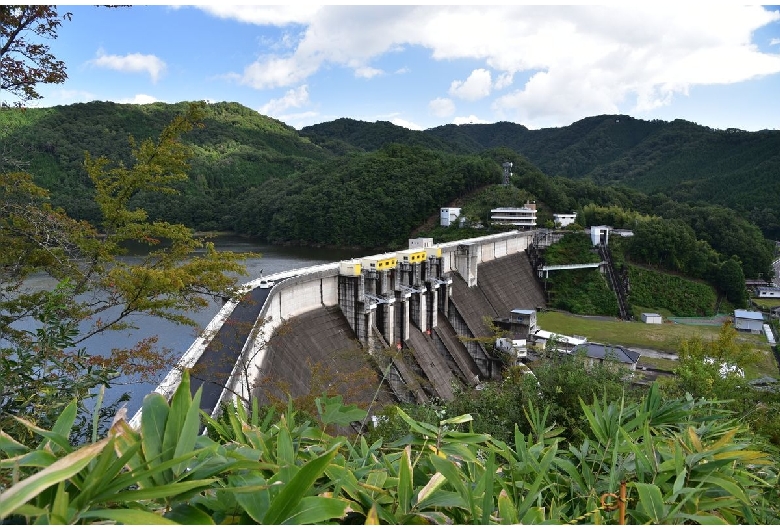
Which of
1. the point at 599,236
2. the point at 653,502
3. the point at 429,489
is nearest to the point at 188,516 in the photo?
the point at 429,489

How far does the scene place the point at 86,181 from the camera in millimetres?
35688

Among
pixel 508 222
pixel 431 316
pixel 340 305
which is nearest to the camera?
pixel 340 305

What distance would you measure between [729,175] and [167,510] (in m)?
87.9

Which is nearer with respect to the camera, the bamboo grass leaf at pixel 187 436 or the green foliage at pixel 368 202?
the bamboo grass leaf at pixel 187 436

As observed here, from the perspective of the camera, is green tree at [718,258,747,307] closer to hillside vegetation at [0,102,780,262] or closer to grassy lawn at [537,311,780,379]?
hillside vegetation at [0,102,780,262]

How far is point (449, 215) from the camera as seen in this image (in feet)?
156

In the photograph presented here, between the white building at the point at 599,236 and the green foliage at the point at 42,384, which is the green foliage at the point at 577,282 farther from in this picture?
the green foliage at the point at 42,384

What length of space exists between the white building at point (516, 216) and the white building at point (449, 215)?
4.56m

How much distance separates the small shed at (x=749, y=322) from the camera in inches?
1055

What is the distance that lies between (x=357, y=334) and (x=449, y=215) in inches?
1321

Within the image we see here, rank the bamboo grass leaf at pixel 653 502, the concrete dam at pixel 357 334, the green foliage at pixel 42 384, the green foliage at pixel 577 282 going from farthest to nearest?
the green foliage at pixel 577 282 < the concrete dam at pixel 357 334 < the green foliage at pixel 42 384 < the bamboo grass leaf at pixel 653 502

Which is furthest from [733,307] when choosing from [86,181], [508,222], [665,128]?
[665,128]

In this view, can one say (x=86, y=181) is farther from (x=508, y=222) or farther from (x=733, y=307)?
(x=733, y=307)

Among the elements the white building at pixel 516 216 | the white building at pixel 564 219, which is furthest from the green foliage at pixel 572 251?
the white building at pixel 564 219
